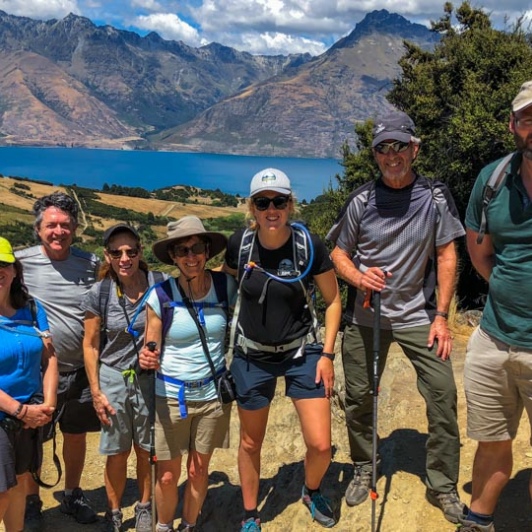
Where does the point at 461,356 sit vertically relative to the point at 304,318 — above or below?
below

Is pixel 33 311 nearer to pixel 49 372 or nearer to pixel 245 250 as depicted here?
pixel 49 372

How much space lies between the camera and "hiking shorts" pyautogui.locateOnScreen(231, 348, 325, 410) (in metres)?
3.29

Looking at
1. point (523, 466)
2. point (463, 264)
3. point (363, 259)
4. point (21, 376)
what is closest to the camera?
point (21, 376)

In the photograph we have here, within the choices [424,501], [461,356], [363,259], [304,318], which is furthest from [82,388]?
[461,356]

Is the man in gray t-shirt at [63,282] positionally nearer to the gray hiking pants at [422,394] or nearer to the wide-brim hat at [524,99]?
the gray hiking pants at [422,394]

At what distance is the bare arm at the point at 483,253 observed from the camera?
2787 millimetres

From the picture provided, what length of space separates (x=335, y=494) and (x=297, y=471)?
1.84 ft

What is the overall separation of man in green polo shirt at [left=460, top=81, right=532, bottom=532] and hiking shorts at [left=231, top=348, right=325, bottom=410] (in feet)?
2.86

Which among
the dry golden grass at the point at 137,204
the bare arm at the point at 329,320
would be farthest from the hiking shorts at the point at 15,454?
the dry golden grass at the point at 137,204

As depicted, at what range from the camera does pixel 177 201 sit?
88.1 m

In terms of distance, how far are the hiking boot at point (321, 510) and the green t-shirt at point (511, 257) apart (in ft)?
5.54

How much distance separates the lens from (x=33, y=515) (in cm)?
417

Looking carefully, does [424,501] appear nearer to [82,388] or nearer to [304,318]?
[304,318]

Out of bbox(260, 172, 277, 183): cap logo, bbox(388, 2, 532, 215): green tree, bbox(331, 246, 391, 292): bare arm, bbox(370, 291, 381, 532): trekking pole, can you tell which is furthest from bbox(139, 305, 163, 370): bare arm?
bbox(388, 2, 532, 215): green tree
